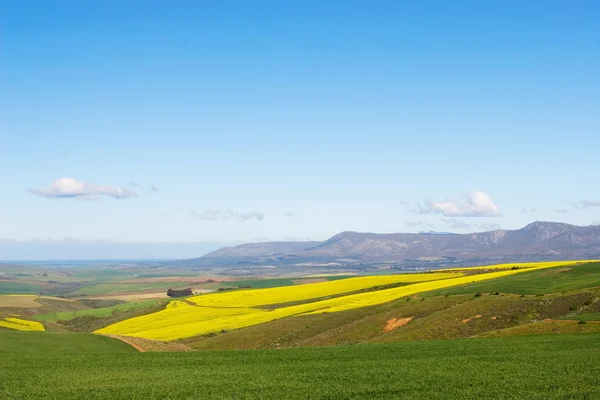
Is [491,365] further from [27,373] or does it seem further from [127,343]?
[127,343]

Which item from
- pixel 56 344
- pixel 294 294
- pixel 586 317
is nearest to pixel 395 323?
pixel 586 317

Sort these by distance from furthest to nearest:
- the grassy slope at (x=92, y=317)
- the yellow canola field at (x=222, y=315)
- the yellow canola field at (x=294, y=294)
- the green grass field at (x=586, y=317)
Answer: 1. the yellow canola field at (x=294, y=294)
2. the grassy slope at (x=92, y=317)
3. the yellow canola field at (x=222, y=315)
4. the green grass field at (x=586, y=317)

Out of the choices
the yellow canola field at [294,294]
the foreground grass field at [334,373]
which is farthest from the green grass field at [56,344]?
the yellow canola field at [294,294]

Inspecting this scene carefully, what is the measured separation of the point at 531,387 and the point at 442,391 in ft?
13.5

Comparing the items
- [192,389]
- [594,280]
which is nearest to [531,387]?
[192,389]

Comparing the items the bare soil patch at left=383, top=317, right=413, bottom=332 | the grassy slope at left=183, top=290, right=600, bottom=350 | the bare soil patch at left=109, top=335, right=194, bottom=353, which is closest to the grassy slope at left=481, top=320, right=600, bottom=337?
the grassy slope at left=183, top=290, right=600, bottom=350

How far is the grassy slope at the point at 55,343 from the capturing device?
1622 inches

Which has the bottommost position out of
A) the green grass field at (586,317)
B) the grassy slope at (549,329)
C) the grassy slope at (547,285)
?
the grassy slope at (549,329)

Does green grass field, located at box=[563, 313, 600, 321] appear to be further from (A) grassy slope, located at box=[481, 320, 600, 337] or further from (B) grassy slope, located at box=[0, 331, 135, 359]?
(B) grassy slope, located at box=[0, 331, 135, 359]

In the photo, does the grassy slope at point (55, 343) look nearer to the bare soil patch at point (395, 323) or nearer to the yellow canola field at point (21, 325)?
the bare soil patch at point (395, 323)

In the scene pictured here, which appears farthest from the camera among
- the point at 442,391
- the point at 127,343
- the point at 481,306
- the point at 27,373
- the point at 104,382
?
the point at 481,306

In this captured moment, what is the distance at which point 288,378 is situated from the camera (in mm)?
29328

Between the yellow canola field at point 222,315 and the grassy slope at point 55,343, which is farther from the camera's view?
the yellow canola field at point 222,315

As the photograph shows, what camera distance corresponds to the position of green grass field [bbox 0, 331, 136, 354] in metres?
41.1
